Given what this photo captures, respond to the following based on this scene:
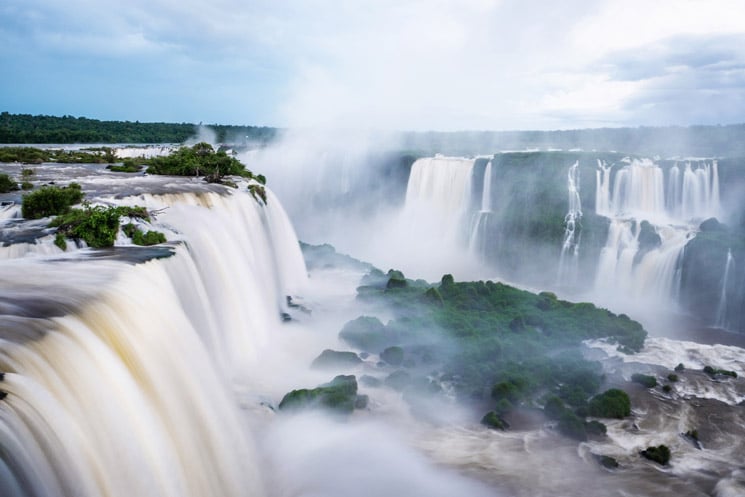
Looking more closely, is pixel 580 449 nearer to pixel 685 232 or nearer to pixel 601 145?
pixel 685 232

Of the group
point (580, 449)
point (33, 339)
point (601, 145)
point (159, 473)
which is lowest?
point (580, 449)

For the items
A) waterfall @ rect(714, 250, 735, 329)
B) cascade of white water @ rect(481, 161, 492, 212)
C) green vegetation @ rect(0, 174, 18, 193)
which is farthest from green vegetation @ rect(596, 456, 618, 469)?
cascade of white water @ rect(481, 161, 492, 212)

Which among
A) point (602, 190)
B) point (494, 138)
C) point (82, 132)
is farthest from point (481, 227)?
point (82, 132)

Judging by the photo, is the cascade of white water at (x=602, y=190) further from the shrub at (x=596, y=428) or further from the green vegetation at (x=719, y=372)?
the shrub at (x=596, y=428)

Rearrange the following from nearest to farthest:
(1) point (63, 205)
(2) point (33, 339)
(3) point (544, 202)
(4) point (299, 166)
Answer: (2) point (33, 339) < (1) point (63, 205) < (3) point (544, 202) < (4) point (299, 166)

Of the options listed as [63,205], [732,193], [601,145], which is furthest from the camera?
[601,145]

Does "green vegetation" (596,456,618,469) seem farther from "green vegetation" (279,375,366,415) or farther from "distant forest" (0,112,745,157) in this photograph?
"distant forest" (0,112,745,157)

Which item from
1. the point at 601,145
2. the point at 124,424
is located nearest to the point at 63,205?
the point at 124,424
